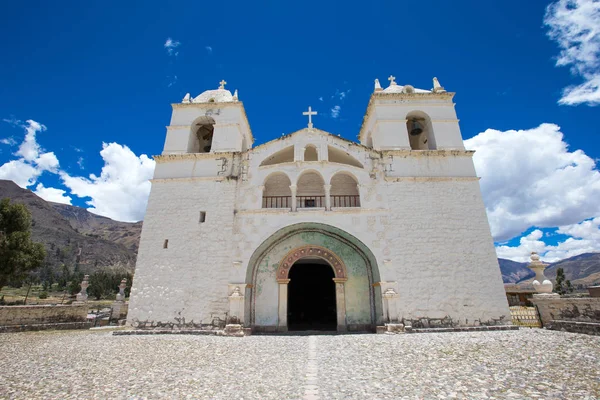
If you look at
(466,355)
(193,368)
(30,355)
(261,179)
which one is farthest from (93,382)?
(261,179)

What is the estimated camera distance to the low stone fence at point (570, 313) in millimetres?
9906

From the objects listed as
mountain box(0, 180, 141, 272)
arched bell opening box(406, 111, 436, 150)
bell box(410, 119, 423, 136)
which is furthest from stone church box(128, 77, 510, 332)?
mountain box(0, 180, 141, 272)

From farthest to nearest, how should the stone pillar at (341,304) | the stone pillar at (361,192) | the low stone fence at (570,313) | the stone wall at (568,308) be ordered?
the stone pillar at (361,192)
the stone pillar at (341,304)
the stone wall at (568,308)
the low stone fence at (570,313)

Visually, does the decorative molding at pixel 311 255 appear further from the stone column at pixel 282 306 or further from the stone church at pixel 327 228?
the stone column at pixel 282 306

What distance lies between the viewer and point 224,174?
15.5 meters

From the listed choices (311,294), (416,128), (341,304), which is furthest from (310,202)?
(416,128)

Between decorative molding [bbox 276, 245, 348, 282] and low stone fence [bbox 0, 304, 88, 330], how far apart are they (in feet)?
32.7

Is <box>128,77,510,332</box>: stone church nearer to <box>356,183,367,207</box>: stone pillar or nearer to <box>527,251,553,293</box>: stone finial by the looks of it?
<box>356,183,367,207</box>: stone pillar

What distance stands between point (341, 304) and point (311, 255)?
256cm

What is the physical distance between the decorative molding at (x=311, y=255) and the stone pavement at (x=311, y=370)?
4.51 metres

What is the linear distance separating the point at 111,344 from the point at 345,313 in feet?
29.5

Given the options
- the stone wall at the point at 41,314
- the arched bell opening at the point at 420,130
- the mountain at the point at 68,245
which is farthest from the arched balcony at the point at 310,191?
the mountain at the point at 68,245

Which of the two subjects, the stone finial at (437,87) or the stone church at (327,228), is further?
the stone finial at (437,87)

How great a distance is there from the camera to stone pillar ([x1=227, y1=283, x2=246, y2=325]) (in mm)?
12820
